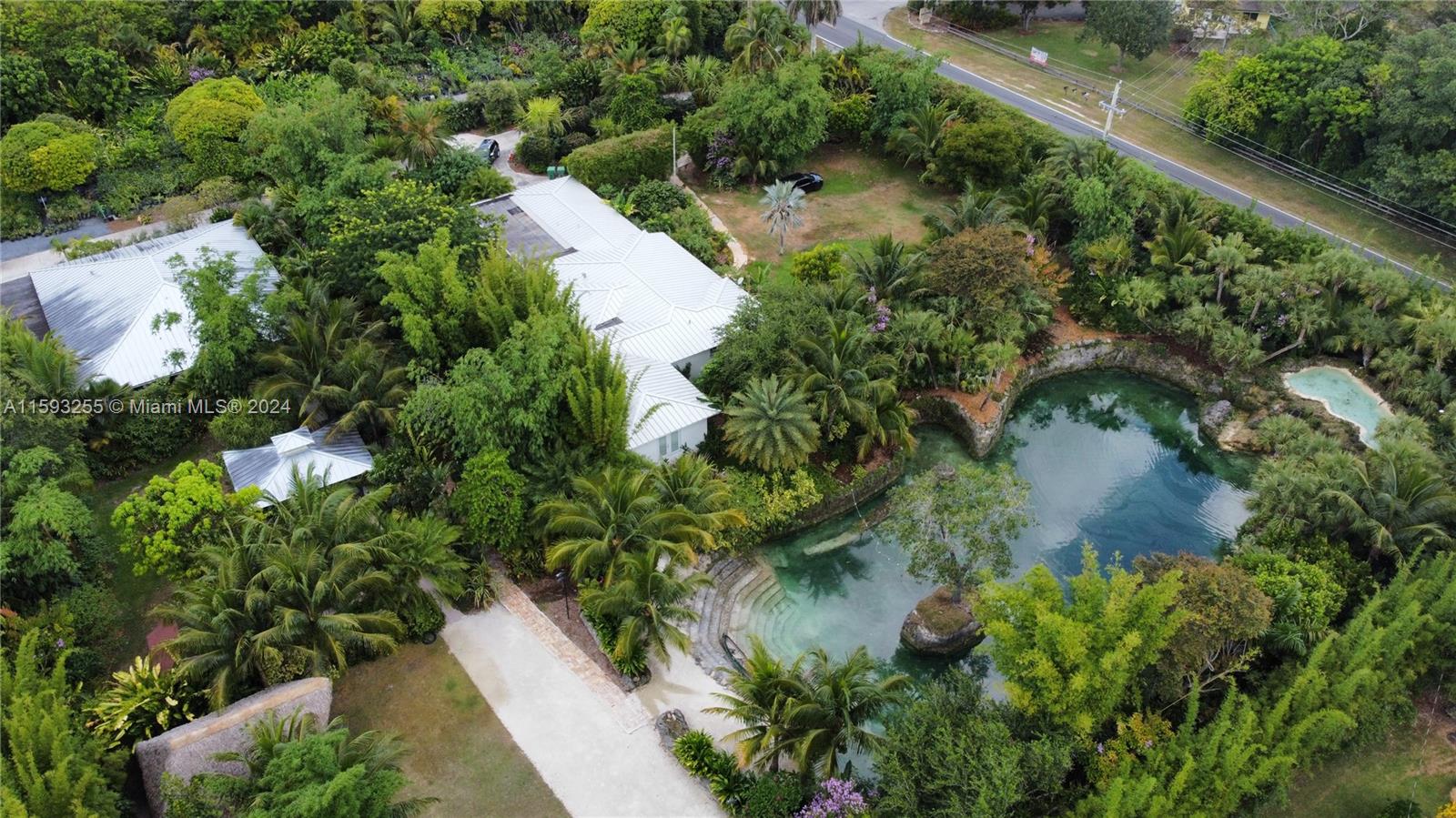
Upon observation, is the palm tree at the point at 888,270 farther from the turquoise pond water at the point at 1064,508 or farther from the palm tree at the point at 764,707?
the palm tree at the point at 764,707

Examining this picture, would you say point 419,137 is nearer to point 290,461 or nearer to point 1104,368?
point 290,461

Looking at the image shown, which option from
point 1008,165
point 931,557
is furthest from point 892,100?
point 931,557

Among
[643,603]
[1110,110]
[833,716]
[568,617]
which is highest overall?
[1110,110]

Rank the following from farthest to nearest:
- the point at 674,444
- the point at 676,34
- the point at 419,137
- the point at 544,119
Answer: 1. the point at 676,34
2. the point at 544,119
3. the point at 419,137
4. the point at 674,444

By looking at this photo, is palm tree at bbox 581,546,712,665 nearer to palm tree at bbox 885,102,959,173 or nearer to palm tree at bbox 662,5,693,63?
palm tree at bbox 885,102,959,173

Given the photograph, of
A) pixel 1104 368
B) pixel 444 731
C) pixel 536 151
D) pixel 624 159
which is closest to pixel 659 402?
pixel 444 731

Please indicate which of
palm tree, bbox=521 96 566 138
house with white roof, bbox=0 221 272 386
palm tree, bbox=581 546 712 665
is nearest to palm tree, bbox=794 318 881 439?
palm tree, bbox=581 546 712 665

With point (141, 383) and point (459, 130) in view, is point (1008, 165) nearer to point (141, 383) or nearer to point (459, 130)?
point (459, 130)

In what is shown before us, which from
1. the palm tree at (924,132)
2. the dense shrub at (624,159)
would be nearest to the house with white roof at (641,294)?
the dense shrub at (624,159)
